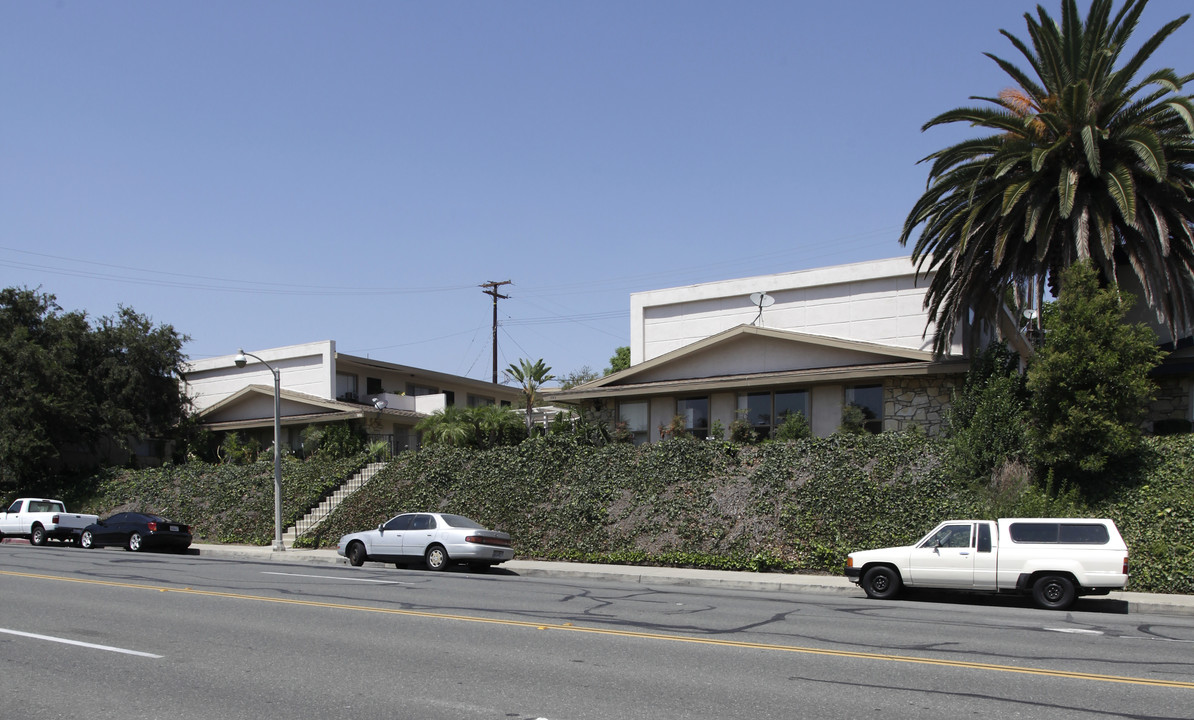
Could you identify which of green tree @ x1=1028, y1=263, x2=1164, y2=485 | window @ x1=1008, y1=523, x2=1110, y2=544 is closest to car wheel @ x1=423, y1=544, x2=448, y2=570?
window @ x1=1008, y1=523, x2=1110, y2=544

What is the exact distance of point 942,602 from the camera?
1692 centimetres

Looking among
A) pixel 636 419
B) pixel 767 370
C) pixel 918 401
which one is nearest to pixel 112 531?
pixel 636 419

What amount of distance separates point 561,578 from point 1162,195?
16773 millimetres

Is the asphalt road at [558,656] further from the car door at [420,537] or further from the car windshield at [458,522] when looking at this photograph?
the car windshield at [458,522]

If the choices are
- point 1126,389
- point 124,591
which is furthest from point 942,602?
point 124,591

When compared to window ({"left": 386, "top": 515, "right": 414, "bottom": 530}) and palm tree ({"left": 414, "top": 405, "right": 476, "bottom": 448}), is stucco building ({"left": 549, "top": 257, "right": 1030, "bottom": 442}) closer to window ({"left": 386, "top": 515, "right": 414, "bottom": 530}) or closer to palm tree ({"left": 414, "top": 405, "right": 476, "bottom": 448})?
palm tree ({"left": 414, "top": 405, "right": 476, "bottom": 448})

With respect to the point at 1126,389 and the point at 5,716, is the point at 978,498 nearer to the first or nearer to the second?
the point at 1126,389

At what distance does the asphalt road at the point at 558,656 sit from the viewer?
298 inches

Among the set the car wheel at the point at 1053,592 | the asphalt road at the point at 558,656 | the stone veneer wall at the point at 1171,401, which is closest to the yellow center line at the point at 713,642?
the asphalt road at the point at 558,656

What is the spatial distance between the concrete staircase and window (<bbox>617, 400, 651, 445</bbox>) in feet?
30.0

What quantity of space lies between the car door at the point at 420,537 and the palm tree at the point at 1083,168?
46.6ft

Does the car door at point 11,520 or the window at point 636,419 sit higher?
the window at point 636,419

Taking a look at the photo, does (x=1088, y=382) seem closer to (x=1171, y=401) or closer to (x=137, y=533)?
(x=1171, y=401)

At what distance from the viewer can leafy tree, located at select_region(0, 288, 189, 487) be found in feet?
124
